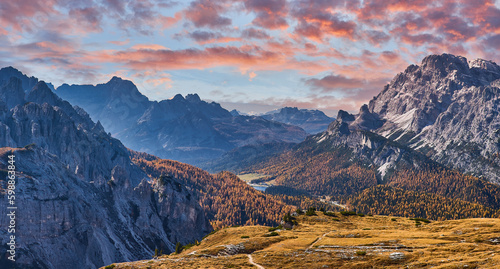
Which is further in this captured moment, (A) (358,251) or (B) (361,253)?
(A) (358,251)

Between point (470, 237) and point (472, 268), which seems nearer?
point (472, 268)

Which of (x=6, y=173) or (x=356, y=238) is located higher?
(x=6, y=173)

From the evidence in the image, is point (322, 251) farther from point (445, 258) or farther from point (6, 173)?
point (6, 173)

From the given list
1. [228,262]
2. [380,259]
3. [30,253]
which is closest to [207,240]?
[228,262]

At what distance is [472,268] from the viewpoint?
57156 mm

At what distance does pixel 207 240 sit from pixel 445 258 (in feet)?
264

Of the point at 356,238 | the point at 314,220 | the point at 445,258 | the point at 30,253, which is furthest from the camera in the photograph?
the point at 30,253

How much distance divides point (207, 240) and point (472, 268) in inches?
3418

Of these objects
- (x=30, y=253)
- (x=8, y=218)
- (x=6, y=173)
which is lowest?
(x=30, y=253)

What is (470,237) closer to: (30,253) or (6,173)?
(30,253)

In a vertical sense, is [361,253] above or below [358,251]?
below

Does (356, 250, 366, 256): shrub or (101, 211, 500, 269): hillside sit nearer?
(101, 211, 500, 269): hillside

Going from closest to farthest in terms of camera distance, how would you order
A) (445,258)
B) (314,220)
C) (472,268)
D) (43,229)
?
1. (472,268)
2. (445,258)
3. (314,220)
4. (43,229)

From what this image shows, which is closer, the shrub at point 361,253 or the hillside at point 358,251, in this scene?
the hillside at point 358,251
